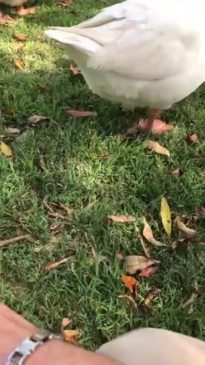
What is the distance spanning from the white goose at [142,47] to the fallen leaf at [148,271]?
87 centimetres

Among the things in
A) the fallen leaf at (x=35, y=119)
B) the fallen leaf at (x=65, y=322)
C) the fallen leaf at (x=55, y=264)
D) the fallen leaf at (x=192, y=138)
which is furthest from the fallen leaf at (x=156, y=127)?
the fallen leaf at (x=65, y=322)

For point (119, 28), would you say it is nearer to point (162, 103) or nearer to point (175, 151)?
point (162, 103)

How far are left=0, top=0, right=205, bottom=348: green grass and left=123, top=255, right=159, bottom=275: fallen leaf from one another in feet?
0.10

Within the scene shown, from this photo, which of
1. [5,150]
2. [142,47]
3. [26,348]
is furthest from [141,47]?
[26,348]

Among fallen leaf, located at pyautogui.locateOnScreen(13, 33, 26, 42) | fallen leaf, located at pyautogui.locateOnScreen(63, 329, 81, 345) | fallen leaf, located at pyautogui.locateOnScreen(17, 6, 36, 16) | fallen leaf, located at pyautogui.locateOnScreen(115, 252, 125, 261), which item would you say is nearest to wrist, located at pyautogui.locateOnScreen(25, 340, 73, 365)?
fallen leaf, located at pyautogui.locateOnScreen(63, 329, 81, 345)

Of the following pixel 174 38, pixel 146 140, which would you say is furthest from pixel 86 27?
pixel 146 140

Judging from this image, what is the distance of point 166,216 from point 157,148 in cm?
50

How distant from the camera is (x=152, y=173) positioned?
324cm

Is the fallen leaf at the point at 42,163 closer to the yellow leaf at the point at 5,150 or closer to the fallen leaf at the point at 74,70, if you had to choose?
the yellow leaf at the point at 5,150

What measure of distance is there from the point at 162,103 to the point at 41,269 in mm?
1081

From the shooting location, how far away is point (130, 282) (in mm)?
2705

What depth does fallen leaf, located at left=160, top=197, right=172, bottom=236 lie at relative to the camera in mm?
2934

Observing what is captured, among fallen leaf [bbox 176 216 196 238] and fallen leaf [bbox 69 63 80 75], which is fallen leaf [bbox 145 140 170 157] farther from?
fallen leaf [bbox 69 63 80 75]

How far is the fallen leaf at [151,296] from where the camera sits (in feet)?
8.71
